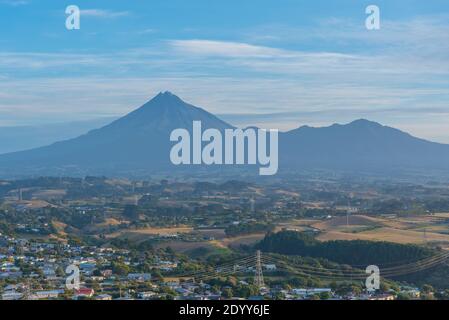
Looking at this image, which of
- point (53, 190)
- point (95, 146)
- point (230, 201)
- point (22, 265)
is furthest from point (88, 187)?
point (95, 146)

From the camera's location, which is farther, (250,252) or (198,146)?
(198,146)

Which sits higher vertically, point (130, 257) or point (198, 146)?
point (198, 146)

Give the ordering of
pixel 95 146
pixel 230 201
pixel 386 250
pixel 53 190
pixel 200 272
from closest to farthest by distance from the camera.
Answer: pixel 200 272
pixel 386 250
pixel 230 201
pixel 53 190
pixel 95 146
